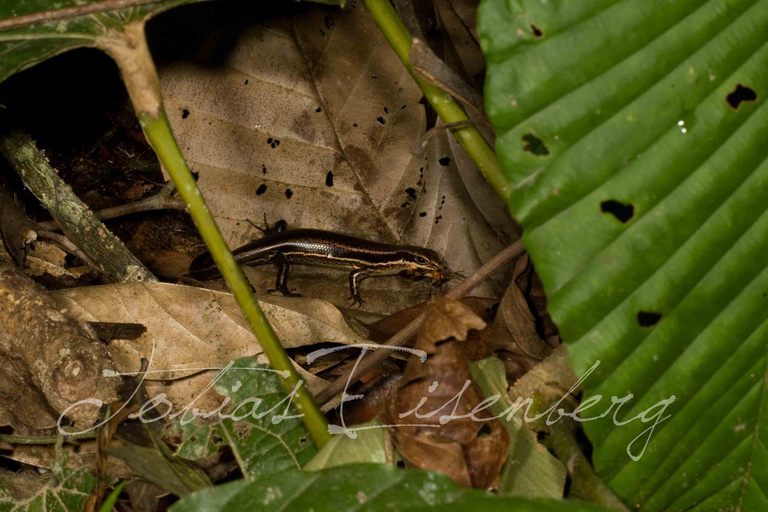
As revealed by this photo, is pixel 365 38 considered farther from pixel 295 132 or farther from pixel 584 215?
pixel 584 215

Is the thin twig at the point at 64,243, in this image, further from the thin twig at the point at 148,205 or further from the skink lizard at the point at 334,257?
the skink lizard at the point at 334,257

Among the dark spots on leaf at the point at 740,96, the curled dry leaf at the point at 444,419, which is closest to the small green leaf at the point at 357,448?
the curled dry leaf at the point at 444,419

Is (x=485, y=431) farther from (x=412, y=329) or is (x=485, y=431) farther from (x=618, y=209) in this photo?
(x=618, y=209)

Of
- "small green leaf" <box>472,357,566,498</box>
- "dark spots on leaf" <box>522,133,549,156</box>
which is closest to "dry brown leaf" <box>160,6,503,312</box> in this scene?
"small green leaf" <box>472,357,566,498</box>

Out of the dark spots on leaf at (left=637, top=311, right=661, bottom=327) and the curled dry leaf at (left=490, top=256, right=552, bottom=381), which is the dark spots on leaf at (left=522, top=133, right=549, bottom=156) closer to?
the dark spots on leaf at (left=637, top=311, right=661, bottom=327)

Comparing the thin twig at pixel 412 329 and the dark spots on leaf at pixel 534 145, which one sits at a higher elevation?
the dark spots on leaf at pixel 534 145
